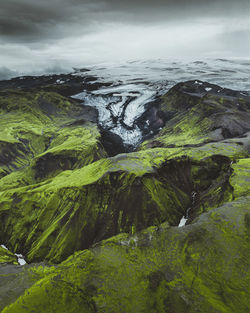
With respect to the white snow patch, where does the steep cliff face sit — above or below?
above

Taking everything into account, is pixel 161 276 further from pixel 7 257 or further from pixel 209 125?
pixel 209 125

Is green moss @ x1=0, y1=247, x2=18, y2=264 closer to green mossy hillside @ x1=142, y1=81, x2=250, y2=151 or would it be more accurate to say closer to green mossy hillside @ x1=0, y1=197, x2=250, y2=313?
green mossy hillside @ x1=0, y1=197, x2=250, y2=313

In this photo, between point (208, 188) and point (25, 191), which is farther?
point (25, 191)

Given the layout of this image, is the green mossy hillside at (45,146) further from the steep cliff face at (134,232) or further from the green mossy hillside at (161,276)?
the green mossy hillside at (161,276)

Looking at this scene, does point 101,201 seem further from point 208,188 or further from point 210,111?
point 210,111

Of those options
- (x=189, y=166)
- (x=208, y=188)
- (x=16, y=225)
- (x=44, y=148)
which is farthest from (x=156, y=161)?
(x=44, y=148)

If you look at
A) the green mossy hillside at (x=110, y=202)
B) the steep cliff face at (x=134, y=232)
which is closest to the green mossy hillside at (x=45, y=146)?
the steep cliff face at (x=134, y=232)

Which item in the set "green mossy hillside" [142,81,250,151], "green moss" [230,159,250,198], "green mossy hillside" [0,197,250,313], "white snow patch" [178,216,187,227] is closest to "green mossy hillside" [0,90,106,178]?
"green mossy hillside" [142,81,250,151]
